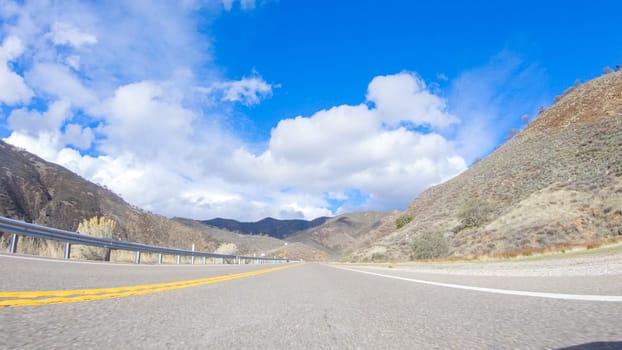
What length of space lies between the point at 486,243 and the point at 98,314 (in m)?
32.8

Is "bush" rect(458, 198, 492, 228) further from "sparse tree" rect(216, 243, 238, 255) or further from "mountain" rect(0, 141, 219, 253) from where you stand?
"mountain" rect(0, 141, 219, 253)

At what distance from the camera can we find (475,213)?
128 ft

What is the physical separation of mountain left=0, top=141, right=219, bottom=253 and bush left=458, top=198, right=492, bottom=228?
30.4 meters

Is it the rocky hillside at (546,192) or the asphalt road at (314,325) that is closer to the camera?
the asphalt road at (314,325)

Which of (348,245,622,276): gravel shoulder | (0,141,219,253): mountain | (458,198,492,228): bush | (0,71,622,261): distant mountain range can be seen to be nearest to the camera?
(348,245,622,276): gravel shoulder

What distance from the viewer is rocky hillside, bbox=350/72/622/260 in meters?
25.4

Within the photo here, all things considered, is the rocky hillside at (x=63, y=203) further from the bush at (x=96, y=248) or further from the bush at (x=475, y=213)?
the bush at (x=475, y=213)

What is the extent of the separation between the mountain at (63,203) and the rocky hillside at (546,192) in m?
27.5

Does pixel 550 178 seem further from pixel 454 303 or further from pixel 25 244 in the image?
pixel 25 244

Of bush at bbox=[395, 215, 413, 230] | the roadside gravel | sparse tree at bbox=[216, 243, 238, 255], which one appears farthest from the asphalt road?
bush at bbox=[395, 215, 413, 230]

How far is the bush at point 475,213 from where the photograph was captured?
126 ft

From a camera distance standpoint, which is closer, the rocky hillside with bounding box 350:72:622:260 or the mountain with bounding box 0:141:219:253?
the rocky hillside with bounding box 350:72:622:260

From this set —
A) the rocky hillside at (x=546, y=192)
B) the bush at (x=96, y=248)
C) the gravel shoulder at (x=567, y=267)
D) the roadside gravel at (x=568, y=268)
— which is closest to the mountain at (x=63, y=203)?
the bush at (x=96, y=248)

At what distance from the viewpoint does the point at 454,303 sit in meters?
4.20
